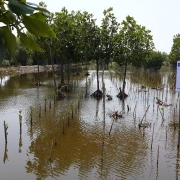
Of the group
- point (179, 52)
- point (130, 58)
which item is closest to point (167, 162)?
point (130, 58)

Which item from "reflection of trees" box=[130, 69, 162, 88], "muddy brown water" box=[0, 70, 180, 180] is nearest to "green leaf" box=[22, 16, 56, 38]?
"muddy brown water" box=[0, 70, 180, 180]

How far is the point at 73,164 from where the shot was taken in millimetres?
5805

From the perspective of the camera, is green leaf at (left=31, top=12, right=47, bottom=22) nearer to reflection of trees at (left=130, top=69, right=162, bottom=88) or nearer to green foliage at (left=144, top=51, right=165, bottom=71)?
reflection of trees at (left=130, top=69, right=162, bottom=88)

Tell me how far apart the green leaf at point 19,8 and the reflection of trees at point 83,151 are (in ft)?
16.5

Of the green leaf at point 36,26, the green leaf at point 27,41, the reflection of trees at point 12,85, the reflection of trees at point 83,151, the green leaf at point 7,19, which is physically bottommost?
the reflection of trees at point 83,151

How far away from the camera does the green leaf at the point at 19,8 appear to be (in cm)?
53

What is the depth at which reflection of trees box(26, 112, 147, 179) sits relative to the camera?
18.3ft

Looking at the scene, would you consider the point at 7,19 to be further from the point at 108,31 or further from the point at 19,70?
the point at 19,70

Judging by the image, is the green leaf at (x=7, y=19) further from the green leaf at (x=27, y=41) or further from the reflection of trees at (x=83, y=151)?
the reflection of trees at (x=83, y=151)

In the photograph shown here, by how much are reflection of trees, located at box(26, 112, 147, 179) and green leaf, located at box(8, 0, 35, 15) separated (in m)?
5.04

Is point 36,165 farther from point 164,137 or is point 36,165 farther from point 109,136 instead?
point 164,137

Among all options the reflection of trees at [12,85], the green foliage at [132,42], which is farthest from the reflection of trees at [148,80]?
the reflection of trees at [12,85]

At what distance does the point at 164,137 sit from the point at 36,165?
3.89 meters

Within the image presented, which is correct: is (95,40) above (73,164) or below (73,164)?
above
